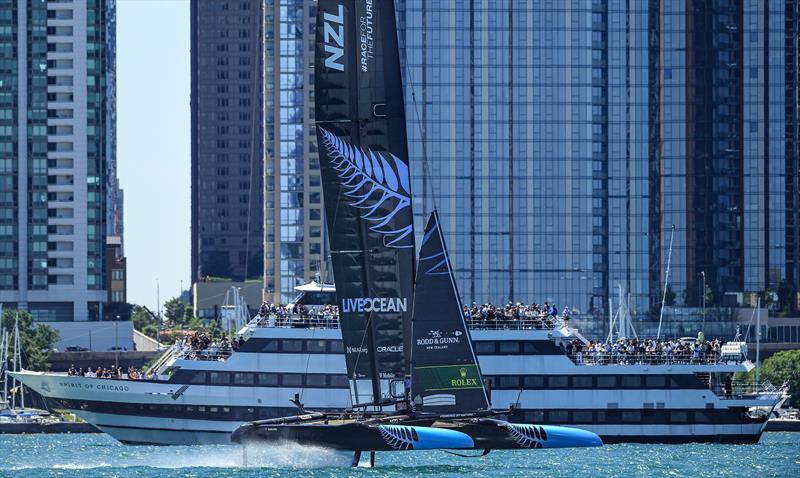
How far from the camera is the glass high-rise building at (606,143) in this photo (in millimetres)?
139625

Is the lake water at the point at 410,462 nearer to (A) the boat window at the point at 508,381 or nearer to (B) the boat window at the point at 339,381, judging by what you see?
(A) the boat window at the point at 508,381

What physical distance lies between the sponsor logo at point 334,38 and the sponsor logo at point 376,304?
701 cm

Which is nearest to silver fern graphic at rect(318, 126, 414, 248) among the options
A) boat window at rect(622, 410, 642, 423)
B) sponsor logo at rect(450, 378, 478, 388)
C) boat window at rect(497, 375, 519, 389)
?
sponsor logo at rect(450, 378, 478, 388)

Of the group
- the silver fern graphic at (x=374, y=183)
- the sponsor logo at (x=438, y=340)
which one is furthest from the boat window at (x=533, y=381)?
the silver fern graphic at (x=374, y=183)

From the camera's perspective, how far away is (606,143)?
141m

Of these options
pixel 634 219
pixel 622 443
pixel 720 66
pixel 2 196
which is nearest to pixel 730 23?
pixel 720 66

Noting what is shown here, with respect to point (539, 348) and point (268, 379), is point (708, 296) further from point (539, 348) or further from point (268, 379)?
point (268, 379)

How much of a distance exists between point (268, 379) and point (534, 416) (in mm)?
10950

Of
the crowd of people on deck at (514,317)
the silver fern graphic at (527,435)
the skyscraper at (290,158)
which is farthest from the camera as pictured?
the skyscraper at (290,158)

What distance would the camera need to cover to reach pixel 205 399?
240 ft

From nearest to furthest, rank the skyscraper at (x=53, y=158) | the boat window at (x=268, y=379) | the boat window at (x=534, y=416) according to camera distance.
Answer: the boat window at (x=268, y=379) → the boat window at (x=534, y=416) → the skyscraper at (x=53, y=158)

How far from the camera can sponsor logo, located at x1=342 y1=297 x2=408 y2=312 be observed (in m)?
54.2

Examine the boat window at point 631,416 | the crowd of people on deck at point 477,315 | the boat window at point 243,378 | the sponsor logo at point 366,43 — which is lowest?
the boat window at point 631,416

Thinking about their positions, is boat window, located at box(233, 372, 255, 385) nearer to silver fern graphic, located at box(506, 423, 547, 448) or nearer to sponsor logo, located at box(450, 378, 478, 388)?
sponsor logo, located at box(450, 378, 478, 388)
